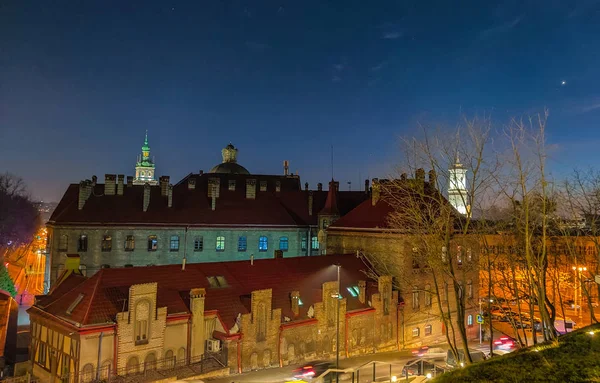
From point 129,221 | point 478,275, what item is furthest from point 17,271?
point 478,275

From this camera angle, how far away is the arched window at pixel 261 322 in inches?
1126

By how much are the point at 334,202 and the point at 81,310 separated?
32.7 m

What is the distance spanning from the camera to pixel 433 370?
26172 mm

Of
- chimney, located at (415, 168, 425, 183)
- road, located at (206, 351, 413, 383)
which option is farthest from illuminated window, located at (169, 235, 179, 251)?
chimney, located at (415, 168, 425, 183)

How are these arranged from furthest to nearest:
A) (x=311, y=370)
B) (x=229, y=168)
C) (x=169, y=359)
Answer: (x=229, y=168), (x=311, y=370), (x=169, y=359)

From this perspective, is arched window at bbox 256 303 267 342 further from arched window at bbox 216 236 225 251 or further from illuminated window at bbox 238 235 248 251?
illuminated window at bbox 238 235 248 251

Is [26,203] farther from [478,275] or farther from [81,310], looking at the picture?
[478,275]

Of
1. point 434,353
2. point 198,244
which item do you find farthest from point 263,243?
point 434,353

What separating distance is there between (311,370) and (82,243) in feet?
91.1

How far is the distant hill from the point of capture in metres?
11.8

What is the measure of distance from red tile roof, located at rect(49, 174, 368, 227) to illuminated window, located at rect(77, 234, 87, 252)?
1431 millimetres

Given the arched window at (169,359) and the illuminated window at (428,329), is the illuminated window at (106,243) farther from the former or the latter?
the illuminated window at (428,329)

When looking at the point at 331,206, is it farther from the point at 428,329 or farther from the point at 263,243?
the point at 428,329

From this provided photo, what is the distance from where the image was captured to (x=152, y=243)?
158ft
